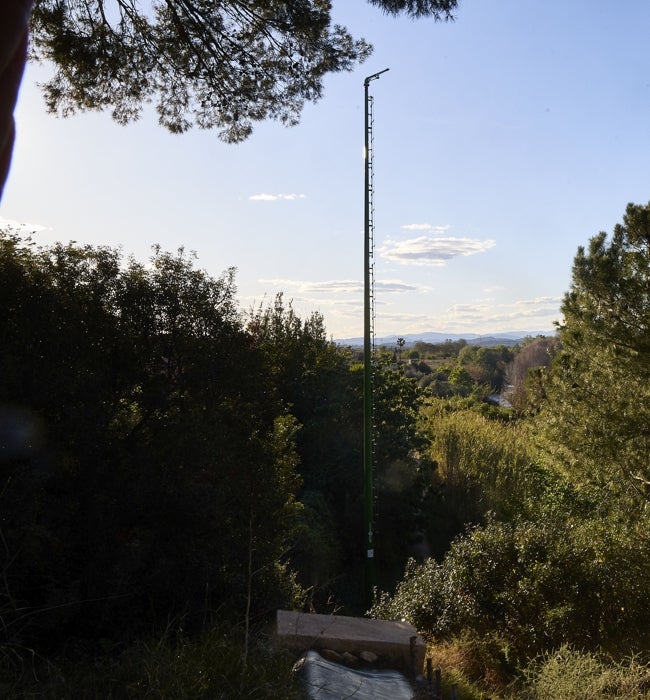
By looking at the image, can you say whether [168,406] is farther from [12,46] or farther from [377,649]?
[12,46]

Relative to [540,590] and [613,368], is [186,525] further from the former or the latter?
[613,368]

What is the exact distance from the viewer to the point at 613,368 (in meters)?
11.3

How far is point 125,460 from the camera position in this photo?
23.8 ft

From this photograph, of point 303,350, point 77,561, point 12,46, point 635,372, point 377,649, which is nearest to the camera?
point 12,46

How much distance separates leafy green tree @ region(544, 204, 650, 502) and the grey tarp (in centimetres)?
727

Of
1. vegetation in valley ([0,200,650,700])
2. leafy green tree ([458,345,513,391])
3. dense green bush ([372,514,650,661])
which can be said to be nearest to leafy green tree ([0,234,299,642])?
vegetation in valley ([0,200,650,700])

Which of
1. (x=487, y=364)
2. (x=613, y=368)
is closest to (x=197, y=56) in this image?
(x=613, y=368)

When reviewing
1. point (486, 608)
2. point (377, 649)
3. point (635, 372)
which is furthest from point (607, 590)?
point (635, 372)

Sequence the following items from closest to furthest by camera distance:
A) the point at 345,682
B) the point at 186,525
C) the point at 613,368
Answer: the point at 345,682, the point at 186,525, the point at 613,368

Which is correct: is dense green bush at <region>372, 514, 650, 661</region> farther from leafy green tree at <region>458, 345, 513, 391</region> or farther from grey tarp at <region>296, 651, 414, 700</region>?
leafy green tree at <region>458, 345, 513, 391</region>

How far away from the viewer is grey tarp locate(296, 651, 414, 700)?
166 inches

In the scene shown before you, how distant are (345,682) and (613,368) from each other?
8391mm

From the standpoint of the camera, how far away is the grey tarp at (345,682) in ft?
13.8

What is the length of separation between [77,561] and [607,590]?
18.3 feet
